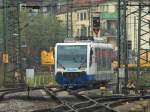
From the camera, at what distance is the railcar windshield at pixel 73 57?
1496 inches

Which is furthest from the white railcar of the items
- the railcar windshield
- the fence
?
the fence

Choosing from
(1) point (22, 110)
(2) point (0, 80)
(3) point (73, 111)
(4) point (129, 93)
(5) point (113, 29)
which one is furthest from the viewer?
(5) point (113, 29)

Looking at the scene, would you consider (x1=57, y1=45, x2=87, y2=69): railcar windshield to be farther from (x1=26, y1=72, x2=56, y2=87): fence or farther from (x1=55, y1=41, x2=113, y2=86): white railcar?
(x1=26, y1=72, x2=56, y2=87): fence

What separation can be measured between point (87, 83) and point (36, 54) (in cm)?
5382

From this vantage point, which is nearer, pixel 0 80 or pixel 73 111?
pixel 73 111

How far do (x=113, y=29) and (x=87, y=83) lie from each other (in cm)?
9649

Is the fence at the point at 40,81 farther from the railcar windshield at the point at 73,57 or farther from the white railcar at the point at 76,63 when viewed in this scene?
the railcar windshield at the point at 73,57

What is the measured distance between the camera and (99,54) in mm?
40500

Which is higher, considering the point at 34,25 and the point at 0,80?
the point at 34,25

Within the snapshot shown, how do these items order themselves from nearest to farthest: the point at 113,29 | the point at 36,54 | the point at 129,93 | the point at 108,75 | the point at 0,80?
the point at 129,93 → the point at 108,75 → the point at 0,80 → the point at 36,54 → the point at 113,29

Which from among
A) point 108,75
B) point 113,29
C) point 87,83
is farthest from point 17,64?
point 113,29

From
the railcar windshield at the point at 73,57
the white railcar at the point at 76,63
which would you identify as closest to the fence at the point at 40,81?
the white railcar at the point at 76,63

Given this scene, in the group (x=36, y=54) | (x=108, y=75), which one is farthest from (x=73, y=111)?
(x=36, y=54)

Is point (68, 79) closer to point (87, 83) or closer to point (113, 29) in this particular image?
point (87, 83)
